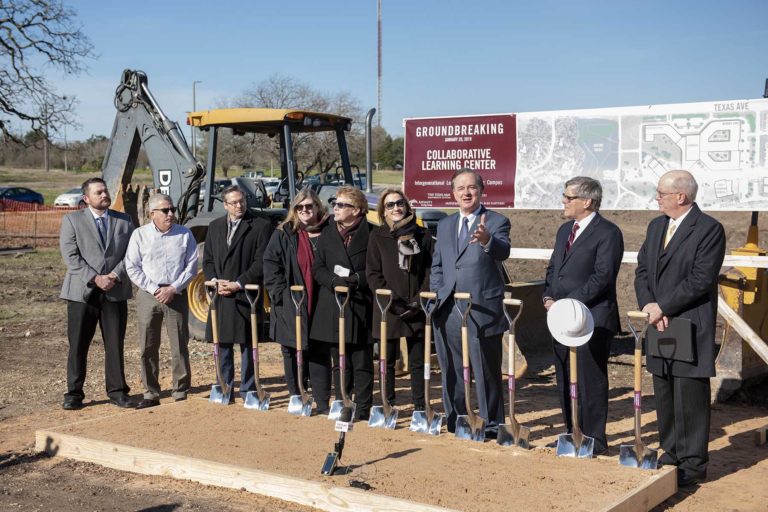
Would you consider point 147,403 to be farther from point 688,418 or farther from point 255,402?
point 688,418

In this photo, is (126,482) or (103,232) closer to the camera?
(126,482)

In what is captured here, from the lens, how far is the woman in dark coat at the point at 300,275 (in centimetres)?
688

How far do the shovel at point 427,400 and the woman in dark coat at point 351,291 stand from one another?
1.76 ft

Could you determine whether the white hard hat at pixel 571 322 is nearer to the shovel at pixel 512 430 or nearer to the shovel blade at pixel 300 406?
the shovel at pixel 512 430

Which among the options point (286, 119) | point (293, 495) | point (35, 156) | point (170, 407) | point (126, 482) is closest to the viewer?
point (293, 495)

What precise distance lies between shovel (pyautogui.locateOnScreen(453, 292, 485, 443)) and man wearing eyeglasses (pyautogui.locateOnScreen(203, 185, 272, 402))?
202 cm

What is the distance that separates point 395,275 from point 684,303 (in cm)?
216

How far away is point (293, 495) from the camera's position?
17.0ft

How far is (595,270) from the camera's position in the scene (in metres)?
5.70

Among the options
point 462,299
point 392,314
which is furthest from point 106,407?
point 462,299

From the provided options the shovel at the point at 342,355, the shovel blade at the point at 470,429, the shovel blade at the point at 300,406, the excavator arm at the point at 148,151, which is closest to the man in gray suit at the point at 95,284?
the shovel blade at the point at 300,406

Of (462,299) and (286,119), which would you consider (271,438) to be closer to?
(462,299)

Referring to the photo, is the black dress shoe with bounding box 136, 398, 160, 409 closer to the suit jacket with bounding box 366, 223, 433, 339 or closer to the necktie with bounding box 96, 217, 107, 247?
the necktie with bounding box 96, 217, 107, 247

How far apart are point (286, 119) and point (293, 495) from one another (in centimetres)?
556
